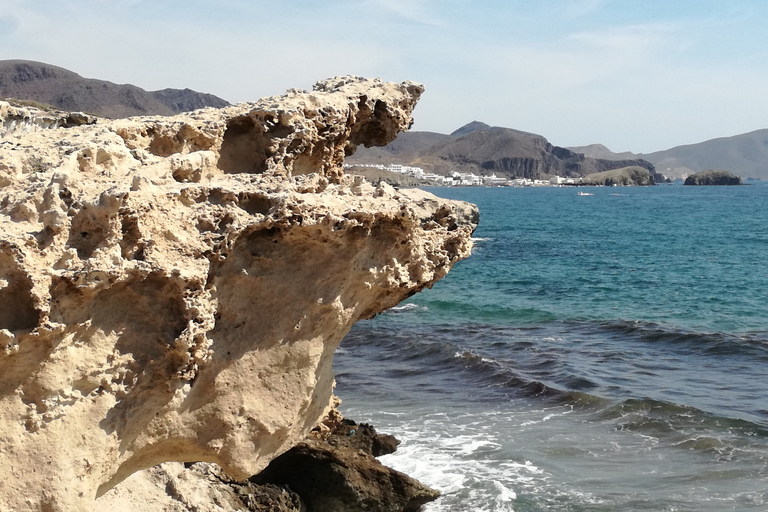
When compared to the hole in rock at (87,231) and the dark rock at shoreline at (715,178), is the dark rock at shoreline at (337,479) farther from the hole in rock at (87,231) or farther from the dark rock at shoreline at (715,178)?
the dark rock at shoreline at (715,178)

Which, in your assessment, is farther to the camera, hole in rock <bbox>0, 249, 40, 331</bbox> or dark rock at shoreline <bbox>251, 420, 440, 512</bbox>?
dark rock at shoreline <bbox>251, 420, 440, 512</bbox>

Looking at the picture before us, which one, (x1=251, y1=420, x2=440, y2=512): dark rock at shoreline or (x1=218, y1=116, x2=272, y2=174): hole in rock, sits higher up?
(x1=218, y1=116, x2=272, y2=174): hole in rock

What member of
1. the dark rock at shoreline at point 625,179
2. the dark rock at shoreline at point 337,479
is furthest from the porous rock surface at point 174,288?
the dark rock at shoreline at point 625,179

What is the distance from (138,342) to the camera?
492 cm

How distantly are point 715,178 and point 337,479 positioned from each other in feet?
641

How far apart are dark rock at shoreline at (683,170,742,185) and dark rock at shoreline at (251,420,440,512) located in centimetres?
19309

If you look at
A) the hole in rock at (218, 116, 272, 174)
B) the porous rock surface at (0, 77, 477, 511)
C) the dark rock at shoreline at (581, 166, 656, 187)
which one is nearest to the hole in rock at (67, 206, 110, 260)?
the porous rock surface at (0, 77, 477, 511)

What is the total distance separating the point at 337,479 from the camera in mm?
8492

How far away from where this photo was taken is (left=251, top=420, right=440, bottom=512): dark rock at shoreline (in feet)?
27.8

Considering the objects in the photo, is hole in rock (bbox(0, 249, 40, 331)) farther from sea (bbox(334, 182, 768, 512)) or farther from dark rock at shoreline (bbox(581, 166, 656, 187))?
dark rock at shoreline (bbox(581, 166, 656, 187))

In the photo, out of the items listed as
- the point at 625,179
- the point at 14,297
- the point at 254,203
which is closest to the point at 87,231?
the point at 14,297

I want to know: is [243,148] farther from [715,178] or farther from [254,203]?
[715,178]

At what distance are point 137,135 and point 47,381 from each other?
2.33 metres

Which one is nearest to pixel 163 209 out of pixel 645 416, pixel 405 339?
pixel 645 416
